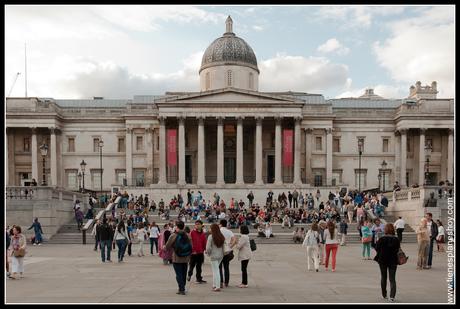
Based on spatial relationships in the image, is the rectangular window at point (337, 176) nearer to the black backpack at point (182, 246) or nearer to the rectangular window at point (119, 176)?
the rectangular window at point (119, 176)

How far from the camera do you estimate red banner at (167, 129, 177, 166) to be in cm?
6153

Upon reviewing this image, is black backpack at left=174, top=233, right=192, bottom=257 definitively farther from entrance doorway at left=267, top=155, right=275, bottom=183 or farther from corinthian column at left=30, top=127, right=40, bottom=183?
corinthian column at left=30, top=127, right=40, bottom=183

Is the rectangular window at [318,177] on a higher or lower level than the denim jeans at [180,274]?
lower

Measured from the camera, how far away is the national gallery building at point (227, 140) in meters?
61.7

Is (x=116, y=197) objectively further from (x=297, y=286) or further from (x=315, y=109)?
(x=297, y=286)

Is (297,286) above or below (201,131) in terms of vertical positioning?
below

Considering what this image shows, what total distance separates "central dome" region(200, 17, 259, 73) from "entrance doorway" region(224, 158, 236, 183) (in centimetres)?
1181

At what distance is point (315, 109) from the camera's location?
2581 inches

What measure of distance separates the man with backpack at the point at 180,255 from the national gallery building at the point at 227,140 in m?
46.8

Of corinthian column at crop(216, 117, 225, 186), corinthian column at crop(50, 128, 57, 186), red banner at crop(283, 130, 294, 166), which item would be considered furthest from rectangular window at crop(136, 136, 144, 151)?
red banner at crop(283, 130, 294, 166)

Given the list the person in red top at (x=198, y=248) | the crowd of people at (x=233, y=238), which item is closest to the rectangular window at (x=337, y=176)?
the crowd of people at (x=233, y=238)

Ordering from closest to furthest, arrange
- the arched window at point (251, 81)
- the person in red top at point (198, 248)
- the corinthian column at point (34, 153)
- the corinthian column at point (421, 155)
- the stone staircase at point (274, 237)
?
the person in red top at point (198, 248)
the stone staircase at point (274, 237)
the corinthian column at point (34, 153)
the corinthian column at point (421, 155)
the arched window at point (251, 81)

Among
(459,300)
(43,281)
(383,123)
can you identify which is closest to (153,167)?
(383,123)

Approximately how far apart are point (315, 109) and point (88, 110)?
26028mm
